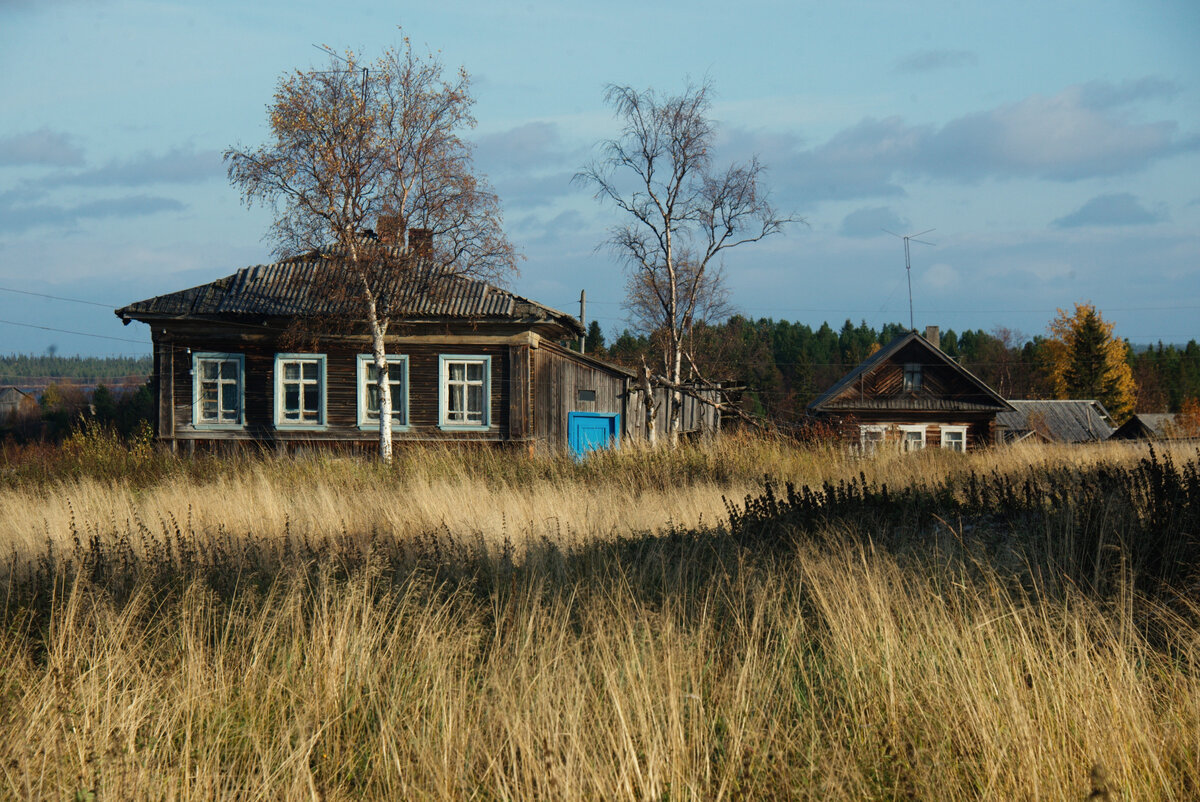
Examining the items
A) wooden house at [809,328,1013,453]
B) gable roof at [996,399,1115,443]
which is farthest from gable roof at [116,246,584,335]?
gable roof at [996,399,1115,443]

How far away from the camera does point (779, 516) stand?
268 inches

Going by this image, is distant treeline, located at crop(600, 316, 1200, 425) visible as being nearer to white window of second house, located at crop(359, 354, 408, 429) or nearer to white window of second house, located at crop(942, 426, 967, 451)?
white window of second house, located at crop(942, 426, 967, 451)

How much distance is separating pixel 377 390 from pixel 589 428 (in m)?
5.62

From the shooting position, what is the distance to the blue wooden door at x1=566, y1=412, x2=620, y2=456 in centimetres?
2111

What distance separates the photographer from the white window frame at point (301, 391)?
18906 millimetres

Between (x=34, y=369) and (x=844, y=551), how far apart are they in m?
231

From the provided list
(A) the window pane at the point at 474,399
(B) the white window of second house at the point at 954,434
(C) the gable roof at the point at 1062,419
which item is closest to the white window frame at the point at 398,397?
(A) the window pane at the point at 474,399

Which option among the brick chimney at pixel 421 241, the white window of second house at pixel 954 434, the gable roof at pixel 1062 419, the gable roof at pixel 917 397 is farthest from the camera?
the gable roof at pixel 1062 419

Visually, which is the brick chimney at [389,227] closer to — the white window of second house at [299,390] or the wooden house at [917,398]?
the white window of second house at [299,390]

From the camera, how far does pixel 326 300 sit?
1827 centimetres

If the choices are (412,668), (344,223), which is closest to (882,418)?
(344,223)

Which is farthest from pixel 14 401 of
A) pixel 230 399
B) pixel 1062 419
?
pixel 1062 419

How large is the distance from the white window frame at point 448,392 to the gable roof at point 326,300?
987 mm

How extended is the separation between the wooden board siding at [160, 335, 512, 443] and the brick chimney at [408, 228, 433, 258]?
2075mm
